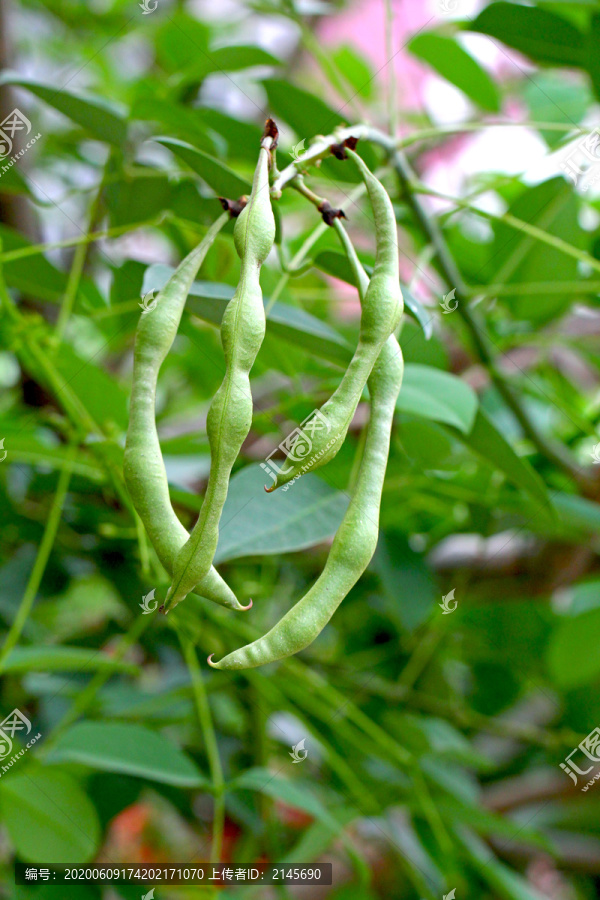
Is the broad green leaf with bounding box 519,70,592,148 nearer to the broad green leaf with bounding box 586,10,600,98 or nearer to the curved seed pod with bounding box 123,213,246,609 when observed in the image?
the broad green leaf with bounding box 586,10,600,98

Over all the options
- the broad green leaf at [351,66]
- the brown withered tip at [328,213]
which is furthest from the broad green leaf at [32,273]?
the broad green leaf at [351,66]

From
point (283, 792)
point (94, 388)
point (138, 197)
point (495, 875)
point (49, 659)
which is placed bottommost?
point (495, 875)

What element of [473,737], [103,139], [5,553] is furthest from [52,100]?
[473,737]

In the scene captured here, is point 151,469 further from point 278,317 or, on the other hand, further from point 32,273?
point 32,273

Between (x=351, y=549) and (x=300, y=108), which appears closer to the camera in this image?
(x=351, y=549)

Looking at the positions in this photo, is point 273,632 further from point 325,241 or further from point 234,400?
point 325,241

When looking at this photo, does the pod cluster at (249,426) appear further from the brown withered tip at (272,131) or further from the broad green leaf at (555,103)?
the broad green leaf at (555,103)
